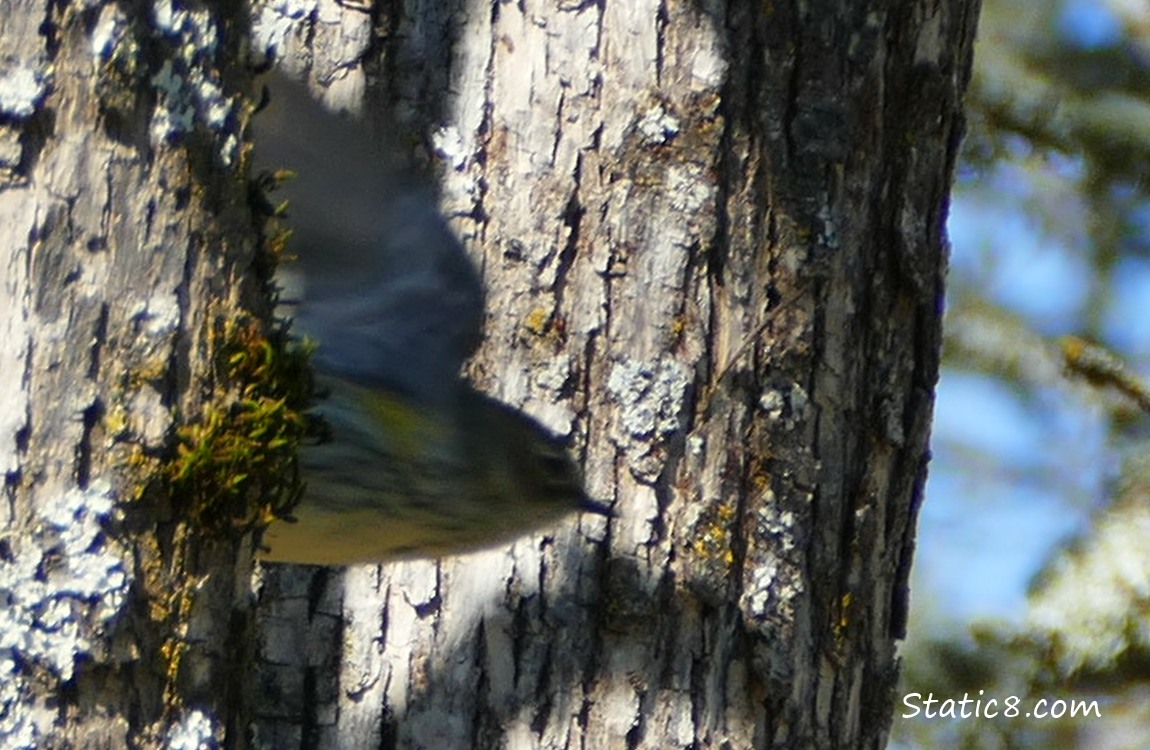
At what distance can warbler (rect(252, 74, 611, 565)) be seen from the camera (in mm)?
3150

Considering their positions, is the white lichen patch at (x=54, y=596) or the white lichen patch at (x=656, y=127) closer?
the white lichen patch at (x=54, y=596)

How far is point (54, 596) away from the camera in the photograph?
171cm

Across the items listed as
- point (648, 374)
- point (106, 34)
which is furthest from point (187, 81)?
point (648, 374)

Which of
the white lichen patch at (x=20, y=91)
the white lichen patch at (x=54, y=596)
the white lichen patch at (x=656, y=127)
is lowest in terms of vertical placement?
the white lichen patch at (x=54, y=596)

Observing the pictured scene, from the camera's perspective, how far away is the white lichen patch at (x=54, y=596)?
5.55 feet

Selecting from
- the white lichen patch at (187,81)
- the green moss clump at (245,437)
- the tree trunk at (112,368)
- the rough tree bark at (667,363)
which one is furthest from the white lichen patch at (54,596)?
the rough tree bark at (667,363)

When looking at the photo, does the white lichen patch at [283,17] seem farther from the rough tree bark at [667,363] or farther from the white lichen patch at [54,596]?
the white lichen patch at [54,596]

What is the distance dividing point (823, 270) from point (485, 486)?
2.97 ft

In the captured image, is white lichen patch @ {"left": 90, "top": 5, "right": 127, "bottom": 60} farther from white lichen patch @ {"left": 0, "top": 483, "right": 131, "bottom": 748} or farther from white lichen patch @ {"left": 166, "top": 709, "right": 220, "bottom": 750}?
white lichen patch @ {"left": 166, "top": 709, "right": 220, "bottom": 750}

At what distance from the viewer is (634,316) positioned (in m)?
3.09

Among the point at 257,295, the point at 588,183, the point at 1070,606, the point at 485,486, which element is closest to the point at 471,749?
the point at 485,486

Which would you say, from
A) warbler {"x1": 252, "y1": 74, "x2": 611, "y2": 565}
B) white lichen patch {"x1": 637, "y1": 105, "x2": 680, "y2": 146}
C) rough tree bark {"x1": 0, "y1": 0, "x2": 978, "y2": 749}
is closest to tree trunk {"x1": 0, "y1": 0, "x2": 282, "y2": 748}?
warbler {"x1": 252, "y1": 74, "x2": 611, "y2": 565}

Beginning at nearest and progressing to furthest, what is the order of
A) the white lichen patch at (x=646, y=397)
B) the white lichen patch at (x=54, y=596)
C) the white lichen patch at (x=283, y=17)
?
the white lichen patch at (x=54, y=596)
the white lichen patch at (x=646, y=397)
the white lichen patch at (x=283, y=17)

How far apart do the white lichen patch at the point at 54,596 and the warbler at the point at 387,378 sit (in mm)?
1184
